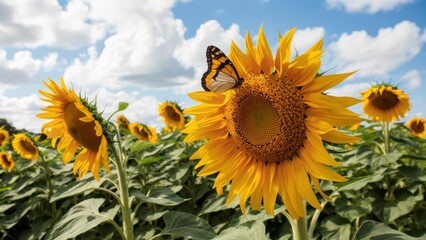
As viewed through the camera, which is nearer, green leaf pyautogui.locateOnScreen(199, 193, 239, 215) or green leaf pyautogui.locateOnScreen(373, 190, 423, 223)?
green leaf pyautogui.locateOnScreen(199, 193, 239, 215)

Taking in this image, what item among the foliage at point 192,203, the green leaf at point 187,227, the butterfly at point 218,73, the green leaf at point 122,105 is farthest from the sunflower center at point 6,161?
the butterfly at point 218,73

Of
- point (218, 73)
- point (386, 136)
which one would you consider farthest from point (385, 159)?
point (218, 73)

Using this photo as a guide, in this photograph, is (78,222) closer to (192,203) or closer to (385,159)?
(192,203)

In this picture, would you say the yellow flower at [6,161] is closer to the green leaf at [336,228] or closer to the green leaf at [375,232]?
the green leaf at [336,228]

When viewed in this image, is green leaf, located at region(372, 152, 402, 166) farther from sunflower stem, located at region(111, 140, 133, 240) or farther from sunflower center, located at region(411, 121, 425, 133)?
sunflower center, located at region(411, 121, 425, 133)

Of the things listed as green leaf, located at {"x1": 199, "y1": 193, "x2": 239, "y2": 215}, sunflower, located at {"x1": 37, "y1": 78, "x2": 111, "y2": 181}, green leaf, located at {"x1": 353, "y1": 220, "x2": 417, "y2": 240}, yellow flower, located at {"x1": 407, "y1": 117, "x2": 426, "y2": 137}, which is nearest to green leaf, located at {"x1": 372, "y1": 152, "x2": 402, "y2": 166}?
green leaf, located at {"x1": 199, "y1": 193, "x2": 239, "y2": 215}

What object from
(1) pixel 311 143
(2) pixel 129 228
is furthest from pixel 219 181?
(2) pixel 129 228

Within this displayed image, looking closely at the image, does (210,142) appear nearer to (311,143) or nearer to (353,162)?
(311,143)
